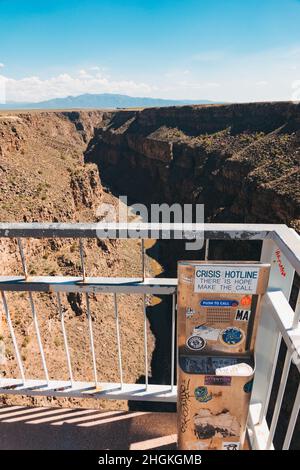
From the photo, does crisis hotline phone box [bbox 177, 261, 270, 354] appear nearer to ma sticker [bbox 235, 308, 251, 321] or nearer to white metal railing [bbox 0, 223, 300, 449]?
ma sticker [bbox 235, 308, 251, 321]

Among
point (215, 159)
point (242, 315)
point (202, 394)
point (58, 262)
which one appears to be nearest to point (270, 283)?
point (242, 315)

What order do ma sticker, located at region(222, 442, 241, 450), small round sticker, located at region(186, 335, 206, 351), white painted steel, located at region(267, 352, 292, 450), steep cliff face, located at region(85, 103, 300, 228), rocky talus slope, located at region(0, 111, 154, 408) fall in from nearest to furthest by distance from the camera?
white painted steel, located at region(267, 352, 292, 450)
small round sticker, located at region(186, 335, 206, 351)
ma sticker, located at region(222, 442, 241, 450)
rocky talus slope, located at region(0, 111, 154, 408)
steep cliff face, located at region(85, 103, 300, 228)

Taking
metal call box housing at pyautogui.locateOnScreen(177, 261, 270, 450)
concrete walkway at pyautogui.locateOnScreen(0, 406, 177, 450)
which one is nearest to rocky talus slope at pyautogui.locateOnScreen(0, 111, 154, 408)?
concrete walkway at pyautogui.locateOnScreen(0, 406, 177, 450)

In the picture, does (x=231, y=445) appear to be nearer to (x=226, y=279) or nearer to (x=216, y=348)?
(x=216, y=348)

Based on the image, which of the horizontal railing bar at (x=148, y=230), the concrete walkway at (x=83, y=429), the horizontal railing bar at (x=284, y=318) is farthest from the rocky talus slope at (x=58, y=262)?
the horizontal railing bar at (x=284, y=318)

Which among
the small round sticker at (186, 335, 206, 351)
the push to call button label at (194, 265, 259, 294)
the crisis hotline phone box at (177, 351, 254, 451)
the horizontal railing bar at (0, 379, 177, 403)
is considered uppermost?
the push to call button label at (194, 265, 259, 294)

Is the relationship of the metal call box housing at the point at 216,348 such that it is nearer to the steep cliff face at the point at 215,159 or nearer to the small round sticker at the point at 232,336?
the small round sticker at the point at 232,336
